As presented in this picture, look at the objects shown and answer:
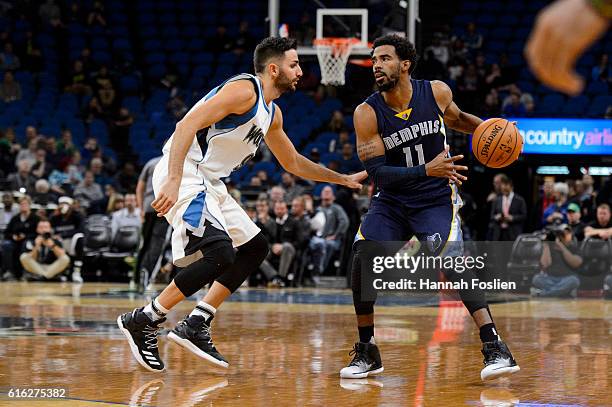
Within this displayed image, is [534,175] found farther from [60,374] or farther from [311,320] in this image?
[60,374]

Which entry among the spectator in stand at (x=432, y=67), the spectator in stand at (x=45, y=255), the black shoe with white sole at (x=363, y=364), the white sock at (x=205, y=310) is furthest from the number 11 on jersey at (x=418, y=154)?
the spectator in stand at (x=432, y=67)

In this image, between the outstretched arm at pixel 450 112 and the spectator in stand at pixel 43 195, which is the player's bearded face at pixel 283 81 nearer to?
the outstretched arm at pixel 450 112

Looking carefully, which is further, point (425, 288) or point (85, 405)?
point (425, 288)

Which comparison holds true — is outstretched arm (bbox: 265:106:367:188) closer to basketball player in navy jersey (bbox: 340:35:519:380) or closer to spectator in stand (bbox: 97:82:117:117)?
basketball player in navy jersey (bbox: 340:35:519:380)

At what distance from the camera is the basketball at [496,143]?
5980 millimetres

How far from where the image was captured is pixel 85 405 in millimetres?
4539

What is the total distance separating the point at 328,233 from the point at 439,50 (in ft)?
18.5

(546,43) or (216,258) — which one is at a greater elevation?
(546,43)

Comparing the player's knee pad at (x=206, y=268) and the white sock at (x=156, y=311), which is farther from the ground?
the player's knee pad at (x=206, y=268)

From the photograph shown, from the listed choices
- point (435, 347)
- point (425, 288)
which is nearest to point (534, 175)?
point (425, 288)

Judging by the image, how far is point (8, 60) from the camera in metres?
21.7

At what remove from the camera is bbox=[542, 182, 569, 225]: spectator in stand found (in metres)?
13.8

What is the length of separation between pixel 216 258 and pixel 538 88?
47.2 feet

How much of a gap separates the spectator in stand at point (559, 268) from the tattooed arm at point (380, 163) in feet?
24.7
